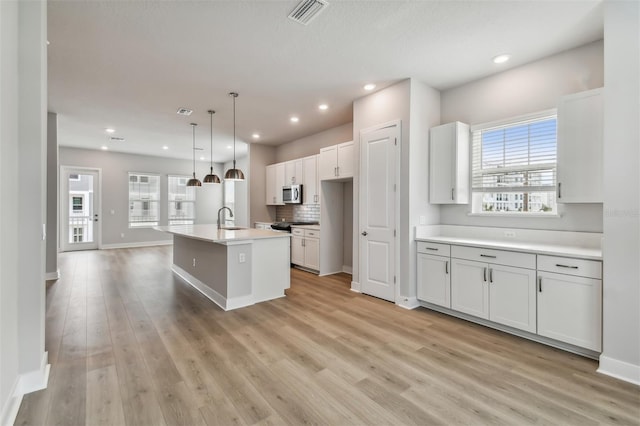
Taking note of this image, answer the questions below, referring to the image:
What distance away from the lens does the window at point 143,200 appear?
8.98 metres

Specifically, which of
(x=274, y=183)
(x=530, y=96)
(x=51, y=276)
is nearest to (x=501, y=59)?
(x=530, y=96)

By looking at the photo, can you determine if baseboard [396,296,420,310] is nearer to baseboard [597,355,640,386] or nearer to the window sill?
the window sill

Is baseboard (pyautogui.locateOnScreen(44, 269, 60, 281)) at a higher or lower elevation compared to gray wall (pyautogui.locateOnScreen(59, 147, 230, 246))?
lower

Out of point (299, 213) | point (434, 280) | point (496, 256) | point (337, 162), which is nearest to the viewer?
point (496, 256)

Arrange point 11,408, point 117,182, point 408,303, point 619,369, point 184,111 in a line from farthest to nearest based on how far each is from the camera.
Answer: point 117,182, point 184,111, point 408,303, point 619,369, point 11,408

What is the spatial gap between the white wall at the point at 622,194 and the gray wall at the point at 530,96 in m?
0.69

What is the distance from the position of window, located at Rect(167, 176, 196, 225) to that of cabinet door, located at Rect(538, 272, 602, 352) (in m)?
9.55

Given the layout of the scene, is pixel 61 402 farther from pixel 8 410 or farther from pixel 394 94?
pixel 394 94

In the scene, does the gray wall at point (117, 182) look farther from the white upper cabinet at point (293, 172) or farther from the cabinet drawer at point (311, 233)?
the cabinet drawer at point (311, 233)

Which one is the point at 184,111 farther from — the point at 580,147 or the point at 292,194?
the point at 580,147

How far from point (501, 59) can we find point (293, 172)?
13.9 feet

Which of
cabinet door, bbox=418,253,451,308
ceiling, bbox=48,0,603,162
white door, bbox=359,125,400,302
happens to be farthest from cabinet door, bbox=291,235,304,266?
cabinet door, bbox=418,253,451,308

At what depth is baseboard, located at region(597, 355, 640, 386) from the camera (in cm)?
217

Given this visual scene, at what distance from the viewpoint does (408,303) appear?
373 cm
